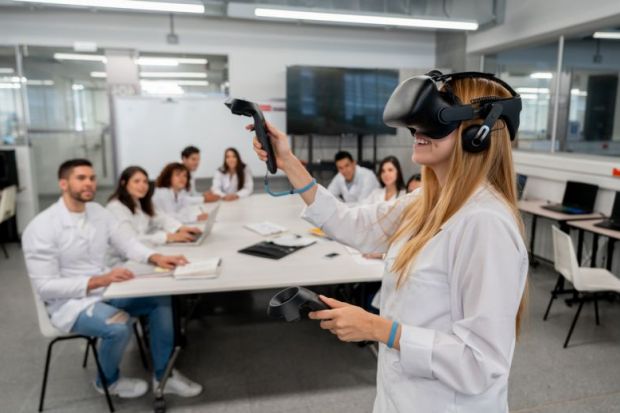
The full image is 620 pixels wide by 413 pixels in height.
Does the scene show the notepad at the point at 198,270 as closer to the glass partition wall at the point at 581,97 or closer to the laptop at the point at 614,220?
the laptop at the point at 614,220

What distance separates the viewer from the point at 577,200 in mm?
4297

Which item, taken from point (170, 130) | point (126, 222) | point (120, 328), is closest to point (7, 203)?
point (170, 130)

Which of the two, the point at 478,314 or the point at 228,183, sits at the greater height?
the point at 478,314

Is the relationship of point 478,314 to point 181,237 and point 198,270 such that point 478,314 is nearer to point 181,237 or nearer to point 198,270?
point 198,270

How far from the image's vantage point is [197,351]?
9.86ft

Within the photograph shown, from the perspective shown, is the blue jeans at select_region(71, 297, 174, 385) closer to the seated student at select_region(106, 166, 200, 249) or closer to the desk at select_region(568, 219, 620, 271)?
the seated student at select_region(106, 166, 200, 249)

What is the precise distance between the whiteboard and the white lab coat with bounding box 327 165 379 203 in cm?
169

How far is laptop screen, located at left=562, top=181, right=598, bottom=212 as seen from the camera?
4.15 metres

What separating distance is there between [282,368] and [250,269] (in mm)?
769

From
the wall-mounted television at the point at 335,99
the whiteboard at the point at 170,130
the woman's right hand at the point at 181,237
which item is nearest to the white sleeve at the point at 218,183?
the whiteboard at the point at 170,130

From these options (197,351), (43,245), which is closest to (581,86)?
(197,351)

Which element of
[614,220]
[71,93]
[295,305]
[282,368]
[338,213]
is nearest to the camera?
[295,305]

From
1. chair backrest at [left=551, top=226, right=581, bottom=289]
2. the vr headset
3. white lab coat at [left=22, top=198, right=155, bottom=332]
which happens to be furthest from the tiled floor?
the vr headset

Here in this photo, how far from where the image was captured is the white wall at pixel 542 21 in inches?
159
